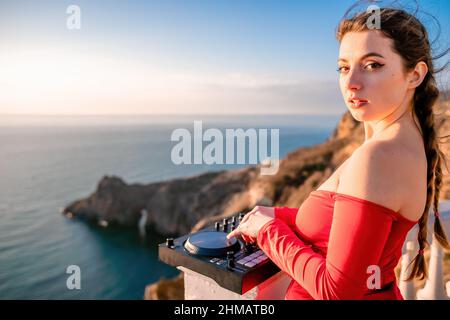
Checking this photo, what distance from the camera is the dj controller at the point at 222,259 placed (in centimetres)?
109

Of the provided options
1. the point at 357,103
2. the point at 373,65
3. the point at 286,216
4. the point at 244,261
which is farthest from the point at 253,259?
the point at 373,65

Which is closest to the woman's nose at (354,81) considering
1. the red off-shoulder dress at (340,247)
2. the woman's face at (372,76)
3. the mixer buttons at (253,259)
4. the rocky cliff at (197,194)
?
the woman's face at (372,76)

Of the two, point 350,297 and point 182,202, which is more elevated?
point 350,297

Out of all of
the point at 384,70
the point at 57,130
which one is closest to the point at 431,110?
the point at 384,70

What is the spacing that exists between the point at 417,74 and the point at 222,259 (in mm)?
1011

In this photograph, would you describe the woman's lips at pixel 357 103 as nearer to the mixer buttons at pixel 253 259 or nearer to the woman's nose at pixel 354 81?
the woman's nose at pixel 354 81

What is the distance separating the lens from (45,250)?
125 feet

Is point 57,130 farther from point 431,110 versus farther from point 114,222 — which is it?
→ point 431,110

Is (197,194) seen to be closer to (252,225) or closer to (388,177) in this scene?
(252,225)

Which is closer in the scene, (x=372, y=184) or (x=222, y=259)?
(x=372, y=184)

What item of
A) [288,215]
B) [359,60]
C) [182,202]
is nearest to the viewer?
[359,60]

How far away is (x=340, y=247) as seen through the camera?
3.07 feet

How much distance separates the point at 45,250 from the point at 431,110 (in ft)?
147

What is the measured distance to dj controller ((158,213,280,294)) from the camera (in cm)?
109
